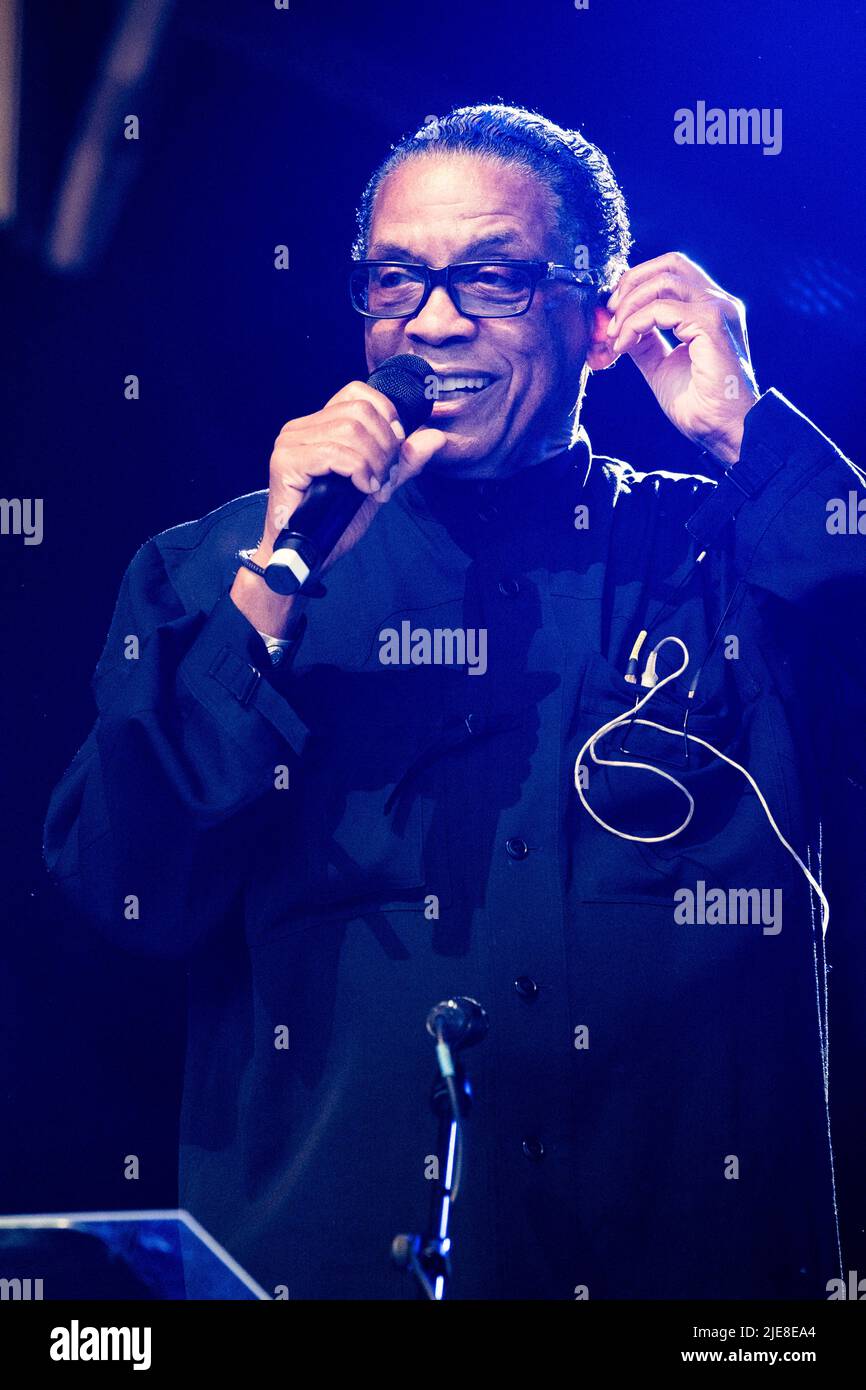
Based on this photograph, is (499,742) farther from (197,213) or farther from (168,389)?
(197,213)

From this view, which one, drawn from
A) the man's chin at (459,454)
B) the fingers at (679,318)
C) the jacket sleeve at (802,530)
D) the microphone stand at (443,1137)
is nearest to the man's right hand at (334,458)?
the man's chin at (459,454)

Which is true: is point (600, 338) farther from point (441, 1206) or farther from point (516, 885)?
point (441, 1206)

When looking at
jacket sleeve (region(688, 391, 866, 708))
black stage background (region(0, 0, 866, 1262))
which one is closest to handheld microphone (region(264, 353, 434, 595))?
black stage background (region(0, 0, 866, 1262))

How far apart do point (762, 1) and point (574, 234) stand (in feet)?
1.67

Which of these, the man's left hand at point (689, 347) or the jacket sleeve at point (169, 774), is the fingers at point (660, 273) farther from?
the jacket sleeve at point (169, 774)

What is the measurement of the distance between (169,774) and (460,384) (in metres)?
0.70

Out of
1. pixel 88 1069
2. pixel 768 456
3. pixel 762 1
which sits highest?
pixel 762 1

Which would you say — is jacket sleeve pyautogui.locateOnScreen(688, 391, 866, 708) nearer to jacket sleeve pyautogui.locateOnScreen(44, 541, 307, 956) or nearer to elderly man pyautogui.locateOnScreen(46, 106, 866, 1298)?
elderly man pyautogui.locateOnScreen(46, 106, 866, 1298)

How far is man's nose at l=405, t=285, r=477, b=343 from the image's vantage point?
6.82ft

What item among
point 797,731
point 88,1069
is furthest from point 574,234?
point 88,1069

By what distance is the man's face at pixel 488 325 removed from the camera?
2084mm

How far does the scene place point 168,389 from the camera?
7.18 feet

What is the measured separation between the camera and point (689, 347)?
2.09 metres

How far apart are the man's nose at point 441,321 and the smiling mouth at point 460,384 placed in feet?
0.18
